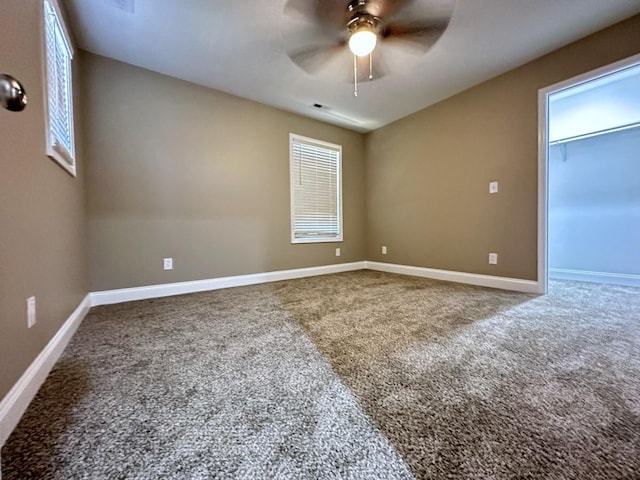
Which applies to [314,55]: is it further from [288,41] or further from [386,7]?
[386,7]

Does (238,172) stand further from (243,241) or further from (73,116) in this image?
(73,116)

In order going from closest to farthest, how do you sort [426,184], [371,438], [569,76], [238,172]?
[371,438], [569,76], [238,172], [426,184]

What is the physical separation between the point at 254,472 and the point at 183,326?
1399 millimetres

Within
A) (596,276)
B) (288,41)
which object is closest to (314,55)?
(288,41)

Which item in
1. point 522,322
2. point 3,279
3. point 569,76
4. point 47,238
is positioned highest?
point 569,76

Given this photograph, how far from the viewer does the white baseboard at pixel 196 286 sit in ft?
8.13

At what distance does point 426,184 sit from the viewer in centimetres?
364

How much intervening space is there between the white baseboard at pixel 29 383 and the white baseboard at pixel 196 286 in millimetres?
843

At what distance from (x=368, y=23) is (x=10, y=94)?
1886 millimetres

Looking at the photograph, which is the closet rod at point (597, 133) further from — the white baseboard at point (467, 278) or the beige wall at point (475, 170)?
the white baseboard at point (467, 278)

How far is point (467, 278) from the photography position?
3.20 meters

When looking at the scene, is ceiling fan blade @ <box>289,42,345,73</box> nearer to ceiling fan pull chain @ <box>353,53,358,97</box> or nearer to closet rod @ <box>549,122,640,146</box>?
ceiling fan pull chain @ <box>353,53,358,97</box>

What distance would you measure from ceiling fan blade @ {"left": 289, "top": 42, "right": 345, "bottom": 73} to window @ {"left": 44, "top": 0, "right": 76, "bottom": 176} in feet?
5.16

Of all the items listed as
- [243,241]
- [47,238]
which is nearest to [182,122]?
[243,241]
